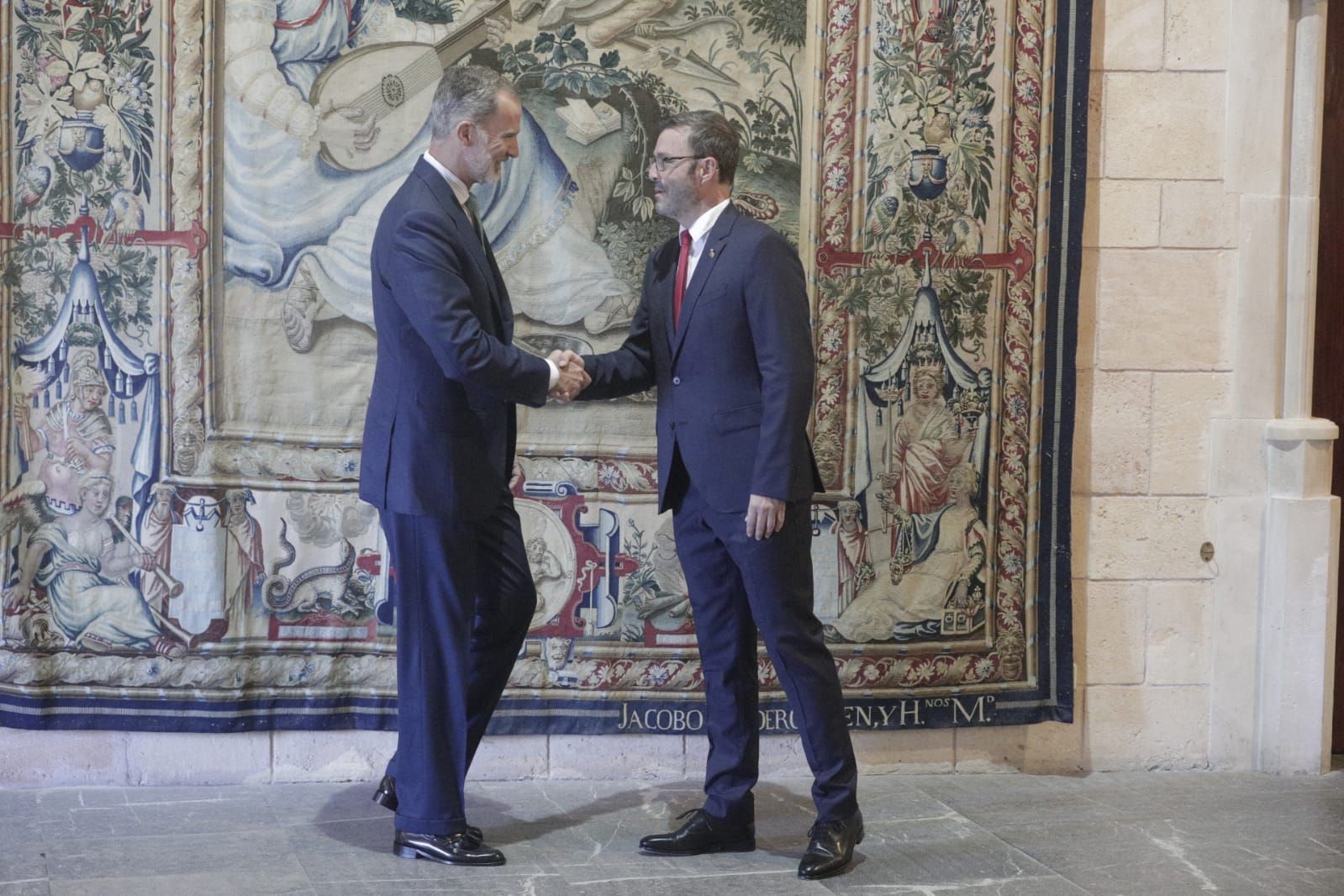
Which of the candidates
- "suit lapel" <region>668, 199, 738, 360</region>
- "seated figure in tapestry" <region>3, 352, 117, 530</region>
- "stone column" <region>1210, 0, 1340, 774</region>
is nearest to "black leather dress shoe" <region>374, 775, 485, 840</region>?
"seated figure in tapestry" <region>3, 352, 117, 530</region>

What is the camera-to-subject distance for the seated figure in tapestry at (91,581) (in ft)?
14.0

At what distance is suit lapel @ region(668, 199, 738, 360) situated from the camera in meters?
3.70

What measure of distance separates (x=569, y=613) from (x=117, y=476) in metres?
1.38

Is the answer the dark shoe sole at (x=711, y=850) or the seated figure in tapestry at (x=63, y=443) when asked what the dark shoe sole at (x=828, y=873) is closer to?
the dark shoe sole at (x=711, y=850)

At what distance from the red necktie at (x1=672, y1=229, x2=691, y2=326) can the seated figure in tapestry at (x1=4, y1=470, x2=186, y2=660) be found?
1750 mm

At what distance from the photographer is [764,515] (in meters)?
3.56

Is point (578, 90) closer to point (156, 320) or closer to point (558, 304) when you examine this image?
point (558, 304)

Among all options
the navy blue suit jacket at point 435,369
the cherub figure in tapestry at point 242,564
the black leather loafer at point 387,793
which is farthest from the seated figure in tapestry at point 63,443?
the black leather loafer at point 387,793

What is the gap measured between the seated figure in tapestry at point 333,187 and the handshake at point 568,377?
0.69m

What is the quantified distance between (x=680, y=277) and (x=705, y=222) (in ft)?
0.51

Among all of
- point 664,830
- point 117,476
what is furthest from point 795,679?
point 117,476

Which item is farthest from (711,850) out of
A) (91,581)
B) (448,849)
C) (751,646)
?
(91,581)

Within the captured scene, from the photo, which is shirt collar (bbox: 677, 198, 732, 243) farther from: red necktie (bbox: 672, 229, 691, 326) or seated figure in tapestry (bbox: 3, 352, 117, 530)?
seated figure in tapestry (bbox: 3, 352, 117, 530)

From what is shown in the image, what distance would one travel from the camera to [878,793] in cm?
446
